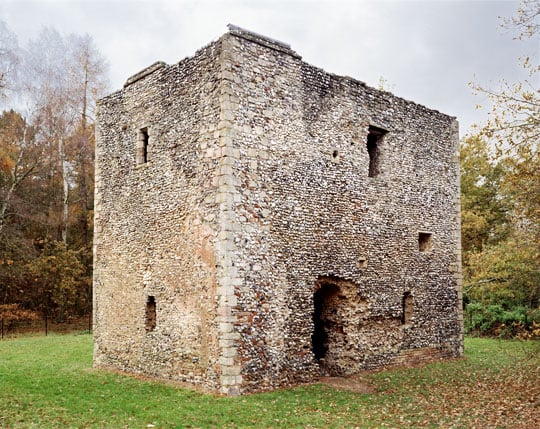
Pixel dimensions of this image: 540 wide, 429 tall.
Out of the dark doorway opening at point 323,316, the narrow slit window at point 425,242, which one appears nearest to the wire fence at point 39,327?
the dark doorway opening at point 323,316

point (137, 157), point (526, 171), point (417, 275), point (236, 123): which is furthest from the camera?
point (417, 275)

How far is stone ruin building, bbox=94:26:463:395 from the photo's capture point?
12.1 metres

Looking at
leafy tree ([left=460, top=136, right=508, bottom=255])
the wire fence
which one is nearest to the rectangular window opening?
leafy tree ([left=460, top=136, right=508, bottom=255])

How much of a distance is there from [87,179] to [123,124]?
1629 centimetres

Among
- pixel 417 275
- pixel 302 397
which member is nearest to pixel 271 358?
pixel 302 397

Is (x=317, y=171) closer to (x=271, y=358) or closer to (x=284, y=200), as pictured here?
(x=284, y=200)

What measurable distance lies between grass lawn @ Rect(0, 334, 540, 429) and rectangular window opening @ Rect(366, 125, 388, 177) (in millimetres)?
5563

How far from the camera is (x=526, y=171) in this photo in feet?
34.4

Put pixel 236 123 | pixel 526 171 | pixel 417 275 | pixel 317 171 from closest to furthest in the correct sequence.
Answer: pixel 526 171, pixel 236 123, pixel 317 171, pixel 417 275

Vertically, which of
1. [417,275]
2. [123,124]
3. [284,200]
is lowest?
[417,275]

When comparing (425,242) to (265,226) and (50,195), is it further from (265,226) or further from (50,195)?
(50,195)

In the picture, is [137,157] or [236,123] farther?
[137,157]

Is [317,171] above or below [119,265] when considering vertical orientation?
above

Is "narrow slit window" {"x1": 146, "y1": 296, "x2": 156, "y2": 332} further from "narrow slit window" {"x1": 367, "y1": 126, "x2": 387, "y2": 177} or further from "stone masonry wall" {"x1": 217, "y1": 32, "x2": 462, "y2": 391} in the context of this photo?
"narrow slit window" {"x1": 367, "y1": 126, "x2": 387, "y2": 177}
